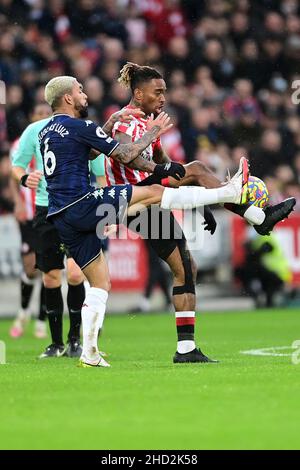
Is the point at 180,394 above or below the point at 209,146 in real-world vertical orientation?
below

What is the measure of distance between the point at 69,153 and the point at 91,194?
0.33 meters

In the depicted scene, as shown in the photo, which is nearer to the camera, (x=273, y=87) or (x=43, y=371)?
(x=43, y=371)

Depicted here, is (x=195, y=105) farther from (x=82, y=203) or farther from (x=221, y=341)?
(x=82, y=203)

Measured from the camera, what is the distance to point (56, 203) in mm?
8188

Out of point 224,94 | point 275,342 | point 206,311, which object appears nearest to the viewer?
point 275,342

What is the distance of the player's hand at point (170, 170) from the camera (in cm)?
808

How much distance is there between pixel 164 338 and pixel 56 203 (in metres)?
4.08

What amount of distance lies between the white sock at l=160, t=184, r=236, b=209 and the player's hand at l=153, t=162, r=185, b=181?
10 centimetres

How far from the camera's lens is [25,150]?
33.4 feet

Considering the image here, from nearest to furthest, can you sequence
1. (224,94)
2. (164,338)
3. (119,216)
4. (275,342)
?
1. (119,216)
2. (275,342)
3. (164,338)
4. (224,94)

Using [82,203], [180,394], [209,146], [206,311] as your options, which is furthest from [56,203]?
[209,146]

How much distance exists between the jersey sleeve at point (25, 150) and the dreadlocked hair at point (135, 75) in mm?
1608

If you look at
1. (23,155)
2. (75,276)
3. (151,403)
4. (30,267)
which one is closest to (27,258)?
(30,267)

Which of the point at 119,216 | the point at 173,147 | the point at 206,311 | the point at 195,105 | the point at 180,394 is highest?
the point at 195,105
